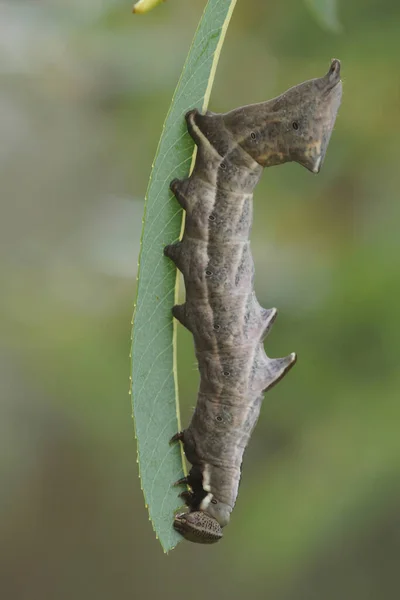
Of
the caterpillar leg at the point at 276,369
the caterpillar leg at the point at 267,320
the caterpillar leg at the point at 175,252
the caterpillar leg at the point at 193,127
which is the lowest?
the caterpillar leg at the point at 276,369

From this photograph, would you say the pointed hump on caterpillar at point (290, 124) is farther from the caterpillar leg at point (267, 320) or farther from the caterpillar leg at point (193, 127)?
the caterpillar leg at point (267, 320)

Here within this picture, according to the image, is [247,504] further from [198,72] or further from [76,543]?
[198,72]

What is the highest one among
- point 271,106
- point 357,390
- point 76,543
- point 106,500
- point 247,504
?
point 271,106

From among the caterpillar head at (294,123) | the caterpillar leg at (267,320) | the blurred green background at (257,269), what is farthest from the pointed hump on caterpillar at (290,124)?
the blurred green background at (257,269)

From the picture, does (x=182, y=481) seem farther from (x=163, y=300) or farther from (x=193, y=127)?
(x=193, y=127)

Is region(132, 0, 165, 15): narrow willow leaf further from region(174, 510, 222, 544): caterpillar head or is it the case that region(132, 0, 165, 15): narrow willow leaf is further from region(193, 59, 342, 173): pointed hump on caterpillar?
region(174, 510, 222, 544): caterpillar head

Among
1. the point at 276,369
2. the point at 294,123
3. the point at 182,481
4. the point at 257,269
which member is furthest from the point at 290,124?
the point at 257,269

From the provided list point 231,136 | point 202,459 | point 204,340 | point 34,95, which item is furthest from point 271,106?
point 34,95
